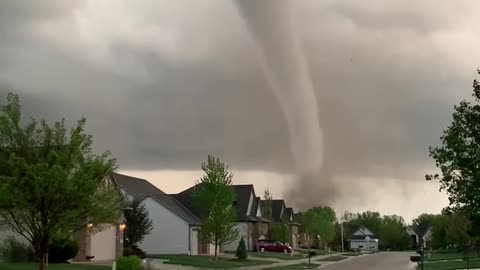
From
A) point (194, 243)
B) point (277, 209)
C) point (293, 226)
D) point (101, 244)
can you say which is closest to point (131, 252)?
point (101, 244)

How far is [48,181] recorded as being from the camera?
22.0m

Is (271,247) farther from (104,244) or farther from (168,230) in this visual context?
(104,244)

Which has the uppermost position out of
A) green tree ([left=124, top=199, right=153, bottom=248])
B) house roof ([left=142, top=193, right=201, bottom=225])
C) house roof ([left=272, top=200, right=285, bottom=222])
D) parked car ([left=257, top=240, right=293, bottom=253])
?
house roof ([left=272, top=200, right=285, bottom=222])

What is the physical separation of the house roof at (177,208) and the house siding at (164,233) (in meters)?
0.31

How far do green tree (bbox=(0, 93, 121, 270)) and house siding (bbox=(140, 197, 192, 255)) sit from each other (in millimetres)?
38235

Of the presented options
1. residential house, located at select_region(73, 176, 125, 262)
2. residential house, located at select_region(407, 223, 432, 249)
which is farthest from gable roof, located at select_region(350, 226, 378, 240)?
residential house, located at select_region(73, 176, 125, 262)

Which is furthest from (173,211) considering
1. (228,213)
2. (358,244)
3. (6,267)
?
(358,244)

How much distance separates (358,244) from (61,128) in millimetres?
134820

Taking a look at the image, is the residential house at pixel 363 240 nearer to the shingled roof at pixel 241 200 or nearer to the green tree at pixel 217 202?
the shingled roof at pixel 241 200

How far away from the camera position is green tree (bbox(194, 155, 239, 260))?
4966 cm

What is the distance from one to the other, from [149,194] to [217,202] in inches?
668

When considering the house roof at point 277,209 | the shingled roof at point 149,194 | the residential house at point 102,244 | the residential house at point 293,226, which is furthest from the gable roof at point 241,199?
the residential house at point 102,244

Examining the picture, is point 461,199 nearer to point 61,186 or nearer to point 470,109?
point 470,109

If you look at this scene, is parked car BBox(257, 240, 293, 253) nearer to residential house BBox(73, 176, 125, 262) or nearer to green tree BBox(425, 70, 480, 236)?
residential house BBox(73, 176, 125, 262)
